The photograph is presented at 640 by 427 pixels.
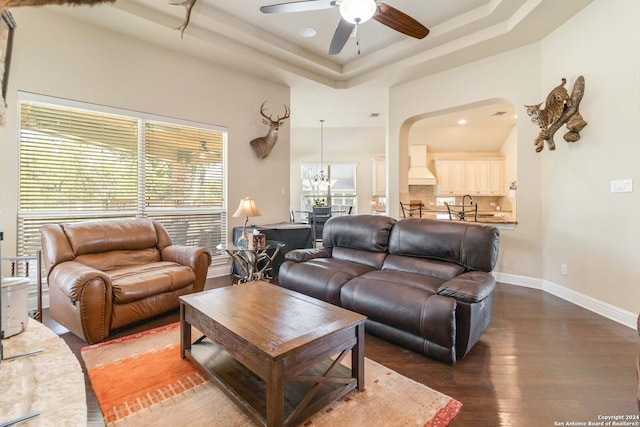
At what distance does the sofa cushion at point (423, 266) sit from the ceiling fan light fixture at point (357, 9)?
2.23 metres

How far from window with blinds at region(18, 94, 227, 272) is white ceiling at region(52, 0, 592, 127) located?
1.05 metres

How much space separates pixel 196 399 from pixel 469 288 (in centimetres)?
188

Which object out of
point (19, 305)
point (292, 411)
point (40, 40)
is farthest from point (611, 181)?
point (40, 40)

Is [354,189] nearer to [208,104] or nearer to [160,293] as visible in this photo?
[208,104]

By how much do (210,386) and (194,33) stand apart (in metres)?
3.90

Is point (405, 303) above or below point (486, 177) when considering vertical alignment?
below

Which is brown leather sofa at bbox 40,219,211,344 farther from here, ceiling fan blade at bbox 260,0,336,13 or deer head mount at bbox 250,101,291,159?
ceiling fan blade at bbox 260,0,336,13

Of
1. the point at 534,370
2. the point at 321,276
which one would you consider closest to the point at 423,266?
the point at 321,276

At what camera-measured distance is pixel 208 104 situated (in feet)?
14.6

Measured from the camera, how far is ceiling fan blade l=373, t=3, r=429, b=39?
273 centimetres

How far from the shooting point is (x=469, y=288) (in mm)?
2104

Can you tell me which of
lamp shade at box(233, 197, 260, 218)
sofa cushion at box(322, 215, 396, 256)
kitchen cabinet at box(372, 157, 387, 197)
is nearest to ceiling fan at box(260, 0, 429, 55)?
sofa cushion at box(322, 215, 396, 256)

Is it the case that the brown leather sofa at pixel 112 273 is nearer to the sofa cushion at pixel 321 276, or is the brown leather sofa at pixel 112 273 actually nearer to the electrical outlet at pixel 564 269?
the sofa cushion at pixel 321 276

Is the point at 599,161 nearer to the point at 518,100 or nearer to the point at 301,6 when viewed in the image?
the point at 518,100
